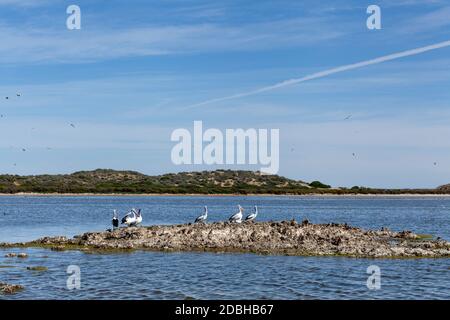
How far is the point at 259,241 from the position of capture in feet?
127

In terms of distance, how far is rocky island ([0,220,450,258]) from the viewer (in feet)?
117

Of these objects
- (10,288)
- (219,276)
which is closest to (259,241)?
(219,276)

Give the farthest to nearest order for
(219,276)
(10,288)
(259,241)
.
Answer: (259,241), (219,276), (10,288)

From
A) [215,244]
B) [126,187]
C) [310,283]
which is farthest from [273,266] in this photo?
[126,187]

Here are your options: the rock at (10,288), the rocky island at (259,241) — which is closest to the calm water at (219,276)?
the rock at (10,288)

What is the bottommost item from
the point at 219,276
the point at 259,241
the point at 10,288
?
the point at 219,276

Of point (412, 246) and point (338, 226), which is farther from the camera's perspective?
point (338, 226)

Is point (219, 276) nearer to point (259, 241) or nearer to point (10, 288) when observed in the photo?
point (10, 288)
